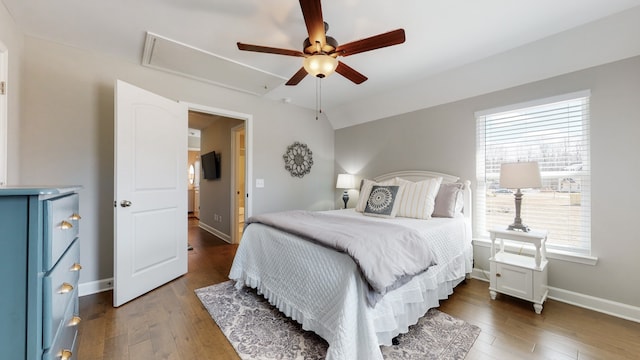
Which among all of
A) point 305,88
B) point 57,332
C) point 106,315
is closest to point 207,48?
point 305,88

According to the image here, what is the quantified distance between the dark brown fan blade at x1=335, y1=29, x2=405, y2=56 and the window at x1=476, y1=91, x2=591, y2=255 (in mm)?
1840

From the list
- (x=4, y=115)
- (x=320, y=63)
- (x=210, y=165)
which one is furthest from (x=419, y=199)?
(x=210, y=165)

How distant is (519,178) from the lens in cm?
227

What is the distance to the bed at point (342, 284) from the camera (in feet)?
4.61

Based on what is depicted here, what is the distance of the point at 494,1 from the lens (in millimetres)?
1812

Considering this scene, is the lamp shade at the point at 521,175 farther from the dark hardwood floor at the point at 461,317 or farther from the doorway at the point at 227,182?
the doorway at the point at 227,182

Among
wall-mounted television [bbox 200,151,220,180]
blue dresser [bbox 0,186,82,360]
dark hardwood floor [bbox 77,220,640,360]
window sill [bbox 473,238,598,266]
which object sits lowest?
dark hardwood floor [bbox 77,220,640,360]

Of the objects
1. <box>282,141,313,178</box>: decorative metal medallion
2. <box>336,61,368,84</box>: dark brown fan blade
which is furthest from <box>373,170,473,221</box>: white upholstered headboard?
<box>336,61,368,84</box>: dark brown fan blade

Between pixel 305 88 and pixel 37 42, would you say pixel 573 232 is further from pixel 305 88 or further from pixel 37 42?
pixel 37 42

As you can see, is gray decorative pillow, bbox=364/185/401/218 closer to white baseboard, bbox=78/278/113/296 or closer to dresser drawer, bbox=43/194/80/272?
dresser drawer, bbox=43/194/80/272

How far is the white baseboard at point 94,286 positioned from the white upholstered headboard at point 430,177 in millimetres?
3618

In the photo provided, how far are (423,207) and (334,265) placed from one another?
1565mm

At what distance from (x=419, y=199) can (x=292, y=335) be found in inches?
74.3

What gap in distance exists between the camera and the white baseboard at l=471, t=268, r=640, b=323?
2.00 meters
